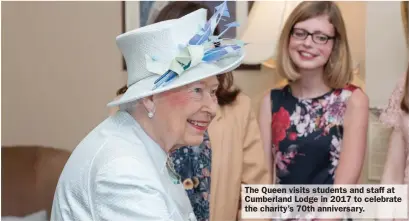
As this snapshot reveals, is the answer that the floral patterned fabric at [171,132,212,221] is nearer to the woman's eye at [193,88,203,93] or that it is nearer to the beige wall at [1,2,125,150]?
the woman's eye at [193,88,203,93]

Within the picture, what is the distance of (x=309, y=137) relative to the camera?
185cm

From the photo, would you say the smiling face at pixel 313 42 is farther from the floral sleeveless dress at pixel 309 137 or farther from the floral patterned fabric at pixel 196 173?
the floral patterned fabric at pixel 196 173

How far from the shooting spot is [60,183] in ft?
3.60

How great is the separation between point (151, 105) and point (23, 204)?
1286mm

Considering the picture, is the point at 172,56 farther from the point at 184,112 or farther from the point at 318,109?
the point at 318,109

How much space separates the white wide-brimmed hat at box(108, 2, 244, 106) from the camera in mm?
1070

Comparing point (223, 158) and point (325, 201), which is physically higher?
point (223, 158)

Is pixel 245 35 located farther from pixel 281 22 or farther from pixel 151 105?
pixel 151 105

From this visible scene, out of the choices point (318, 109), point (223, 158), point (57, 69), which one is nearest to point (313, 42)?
point (318, 109)

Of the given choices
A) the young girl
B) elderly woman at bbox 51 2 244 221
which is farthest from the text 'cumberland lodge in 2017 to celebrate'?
elderly woman at bbox 51 2 244 221

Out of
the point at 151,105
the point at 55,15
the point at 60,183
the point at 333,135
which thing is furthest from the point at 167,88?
the point at 55,15

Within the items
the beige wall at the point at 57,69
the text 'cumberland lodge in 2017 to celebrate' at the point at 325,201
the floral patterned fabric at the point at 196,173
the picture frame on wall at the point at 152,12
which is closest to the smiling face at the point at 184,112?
the floral patterned fabric at the point at 196,173

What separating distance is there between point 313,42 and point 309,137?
0.33 m

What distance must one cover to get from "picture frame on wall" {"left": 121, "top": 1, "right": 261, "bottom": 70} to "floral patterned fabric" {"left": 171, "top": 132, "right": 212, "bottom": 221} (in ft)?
2.66
